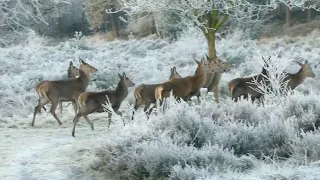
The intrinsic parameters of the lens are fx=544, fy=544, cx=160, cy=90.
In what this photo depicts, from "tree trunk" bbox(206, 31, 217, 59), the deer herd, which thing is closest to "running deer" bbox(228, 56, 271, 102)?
the deer herd

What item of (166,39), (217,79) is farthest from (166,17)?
(217,79)

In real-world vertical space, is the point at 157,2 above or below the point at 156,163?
above

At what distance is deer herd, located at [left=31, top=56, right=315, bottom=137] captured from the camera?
10.6 m

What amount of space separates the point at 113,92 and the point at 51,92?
171cm

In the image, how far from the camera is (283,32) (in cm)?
3972

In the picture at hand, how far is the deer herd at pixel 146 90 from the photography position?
10.6 m

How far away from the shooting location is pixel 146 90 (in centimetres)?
1130

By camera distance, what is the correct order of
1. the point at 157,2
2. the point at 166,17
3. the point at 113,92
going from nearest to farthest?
the point at 113,92
the point at 157,2
the point at 166,17

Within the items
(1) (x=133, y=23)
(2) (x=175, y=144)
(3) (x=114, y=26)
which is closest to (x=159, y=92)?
(2) (x=175, y=144)

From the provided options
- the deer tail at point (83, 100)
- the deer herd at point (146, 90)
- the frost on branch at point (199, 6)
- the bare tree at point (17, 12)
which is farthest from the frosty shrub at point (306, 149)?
the frost on branch at point (199, 6)

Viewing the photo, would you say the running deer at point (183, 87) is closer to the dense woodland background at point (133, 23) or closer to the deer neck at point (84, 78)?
the deer neck at point (84, 78)

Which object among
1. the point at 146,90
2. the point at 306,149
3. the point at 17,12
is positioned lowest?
the point at 306,149

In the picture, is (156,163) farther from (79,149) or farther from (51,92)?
(51,92)

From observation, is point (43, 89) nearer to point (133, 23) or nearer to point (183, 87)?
point (183, 87)
